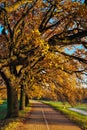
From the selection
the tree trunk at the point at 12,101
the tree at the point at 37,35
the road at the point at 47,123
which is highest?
the tree at the point at 37,35

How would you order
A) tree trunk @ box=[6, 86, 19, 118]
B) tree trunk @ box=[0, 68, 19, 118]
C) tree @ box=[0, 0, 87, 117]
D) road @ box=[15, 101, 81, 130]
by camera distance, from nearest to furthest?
tree @ box=[0, 0, 87, 117] → road @ box=[15, 101, 81, 130] → tree trunk @ box=[0, 68, 19, 118] → tree trunk @ box=[6, 86, 19, 118]

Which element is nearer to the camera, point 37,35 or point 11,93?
point 37,35

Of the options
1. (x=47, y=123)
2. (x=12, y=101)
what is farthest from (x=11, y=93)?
(x=47, y=123)

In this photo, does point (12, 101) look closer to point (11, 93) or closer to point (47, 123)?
point (11, 93)

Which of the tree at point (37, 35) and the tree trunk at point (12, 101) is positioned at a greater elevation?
the tree at point (37, 35)

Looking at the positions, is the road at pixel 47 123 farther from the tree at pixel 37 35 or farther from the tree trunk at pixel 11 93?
the tree at pixel 37 35

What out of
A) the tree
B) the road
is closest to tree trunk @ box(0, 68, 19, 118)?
the tree

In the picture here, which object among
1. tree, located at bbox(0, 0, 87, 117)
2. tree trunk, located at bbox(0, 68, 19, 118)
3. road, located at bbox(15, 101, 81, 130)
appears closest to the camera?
tree, located at bbox(0, 0, 87, 117)

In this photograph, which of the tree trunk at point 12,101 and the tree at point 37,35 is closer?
the tree at point 37,35

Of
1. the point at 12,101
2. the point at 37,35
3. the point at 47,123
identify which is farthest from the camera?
the point at 12,101

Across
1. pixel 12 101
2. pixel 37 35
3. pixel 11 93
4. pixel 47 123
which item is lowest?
pixel 47 123

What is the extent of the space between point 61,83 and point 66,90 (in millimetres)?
1187

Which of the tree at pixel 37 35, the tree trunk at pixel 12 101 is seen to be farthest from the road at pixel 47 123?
the tree at pixel 37 35

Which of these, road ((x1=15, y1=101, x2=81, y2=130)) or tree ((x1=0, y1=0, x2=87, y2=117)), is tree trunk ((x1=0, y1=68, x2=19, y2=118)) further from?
road ((x1=15, y1=101, x2=81, y2=130))
